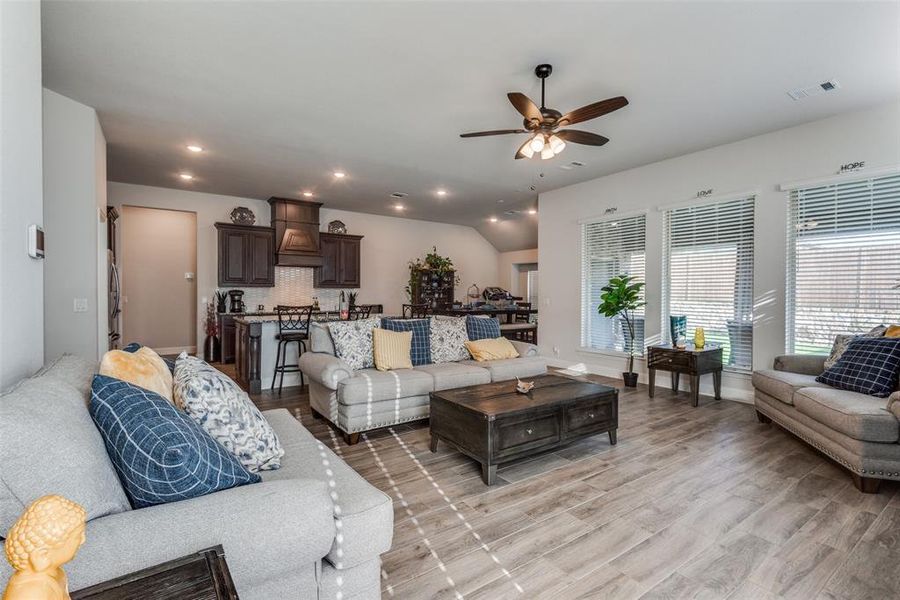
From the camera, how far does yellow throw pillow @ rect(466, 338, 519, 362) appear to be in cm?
445

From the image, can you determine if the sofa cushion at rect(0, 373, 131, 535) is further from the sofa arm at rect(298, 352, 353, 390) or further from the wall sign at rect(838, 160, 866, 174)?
the wall sign at rect(838, 160, 866, 174)

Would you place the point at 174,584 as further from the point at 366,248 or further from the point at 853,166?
the point at 366,248

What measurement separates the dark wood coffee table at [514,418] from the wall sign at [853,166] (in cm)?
313

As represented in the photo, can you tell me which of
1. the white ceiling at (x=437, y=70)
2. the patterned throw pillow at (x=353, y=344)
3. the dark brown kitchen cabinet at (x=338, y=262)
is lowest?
the patterned throw pillow at (x=353, y=344)

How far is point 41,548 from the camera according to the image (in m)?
0.64

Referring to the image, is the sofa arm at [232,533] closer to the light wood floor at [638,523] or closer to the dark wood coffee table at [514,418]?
the light wood floor at [638,523]

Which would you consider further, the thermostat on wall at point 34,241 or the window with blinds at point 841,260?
the window with blinds at point 841,260

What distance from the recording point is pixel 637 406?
4480 millimetres

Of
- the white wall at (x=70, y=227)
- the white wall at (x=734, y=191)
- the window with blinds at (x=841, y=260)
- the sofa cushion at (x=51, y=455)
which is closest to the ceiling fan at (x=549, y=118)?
the white wall at (x=734, y=191)

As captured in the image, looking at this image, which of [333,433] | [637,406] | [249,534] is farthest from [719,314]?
[249,534]

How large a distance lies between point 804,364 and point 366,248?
24.1ft

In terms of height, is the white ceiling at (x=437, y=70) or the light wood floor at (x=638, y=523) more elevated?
the white ceiling at (x=437, y=70)

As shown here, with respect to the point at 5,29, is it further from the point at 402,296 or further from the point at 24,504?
the point at 402,296

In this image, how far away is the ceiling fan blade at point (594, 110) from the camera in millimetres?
2898
